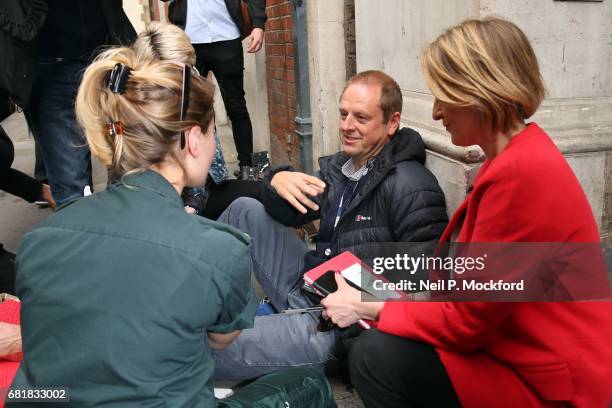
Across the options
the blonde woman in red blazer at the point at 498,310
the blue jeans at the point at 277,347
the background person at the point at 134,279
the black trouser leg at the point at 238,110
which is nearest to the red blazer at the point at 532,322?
the blonde woman in red blazer at the point at 498,310

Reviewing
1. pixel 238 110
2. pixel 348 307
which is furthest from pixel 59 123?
pixel 348 307

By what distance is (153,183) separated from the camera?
136 centimetres

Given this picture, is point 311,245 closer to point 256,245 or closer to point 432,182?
point 256,245

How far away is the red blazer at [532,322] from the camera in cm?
140

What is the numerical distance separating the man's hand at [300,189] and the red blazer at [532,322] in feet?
3.38

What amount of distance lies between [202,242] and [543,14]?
5.76ft

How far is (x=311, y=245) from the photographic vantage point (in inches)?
135

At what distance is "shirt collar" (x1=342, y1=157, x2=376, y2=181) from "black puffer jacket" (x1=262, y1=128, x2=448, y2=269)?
42mm

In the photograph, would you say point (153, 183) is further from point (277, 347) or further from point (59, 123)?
point (59, 123)

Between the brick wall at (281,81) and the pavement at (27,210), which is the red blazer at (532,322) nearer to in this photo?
the pavement at (27,210)

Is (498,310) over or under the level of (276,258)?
over

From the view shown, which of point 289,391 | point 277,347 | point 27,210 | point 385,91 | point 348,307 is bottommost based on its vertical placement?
point 27,210

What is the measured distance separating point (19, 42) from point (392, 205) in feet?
6.21

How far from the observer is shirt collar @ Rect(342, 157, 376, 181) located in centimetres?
247
